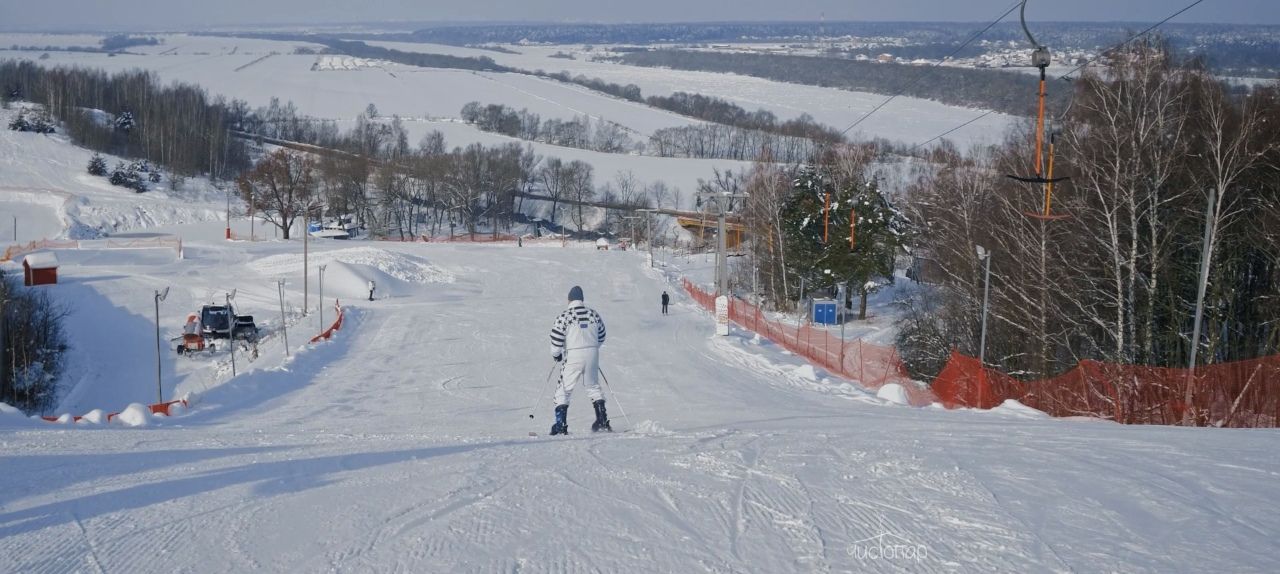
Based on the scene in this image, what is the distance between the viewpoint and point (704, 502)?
6355 mm

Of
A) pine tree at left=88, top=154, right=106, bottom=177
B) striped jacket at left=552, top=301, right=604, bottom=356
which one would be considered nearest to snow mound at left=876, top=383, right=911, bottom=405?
striped jacket at left=552, top=301, right=604, bottom=356

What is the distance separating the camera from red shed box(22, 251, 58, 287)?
40.4 meters

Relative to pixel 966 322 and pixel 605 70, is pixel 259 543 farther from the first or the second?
pixel 605 70

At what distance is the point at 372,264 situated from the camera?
47594mm

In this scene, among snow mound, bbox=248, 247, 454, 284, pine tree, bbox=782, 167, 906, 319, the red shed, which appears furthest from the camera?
snow mound, bbox=248, 247, 454, 284

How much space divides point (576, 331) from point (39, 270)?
1549 inches

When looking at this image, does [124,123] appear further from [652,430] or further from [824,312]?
[652,430]

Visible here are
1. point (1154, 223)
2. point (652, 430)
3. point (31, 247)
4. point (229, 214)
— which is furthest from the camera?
point (229, 214)

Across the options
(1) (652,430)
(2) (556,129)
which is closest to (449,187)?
(2) (556,129)

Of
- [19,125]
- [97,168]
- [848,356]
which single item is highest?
[19,125]

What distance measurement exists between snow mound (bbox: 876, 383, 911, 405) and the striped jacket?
8564 millimetres

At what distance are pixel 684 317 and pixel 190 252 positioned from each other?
107ft

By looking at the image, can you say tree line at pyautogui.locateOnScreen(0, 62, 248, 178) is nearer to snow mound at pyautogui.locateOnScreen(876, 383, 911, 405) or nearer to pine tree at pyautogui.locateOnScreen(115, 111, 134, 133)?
pine tree at pyautogui.locateOnScreen(115, 111, 134, 133)

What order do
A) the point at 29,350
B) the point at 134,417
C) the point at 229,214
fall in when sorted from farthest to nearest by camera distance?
the point at 229,214, the point at 29,350, the point at 134,417
